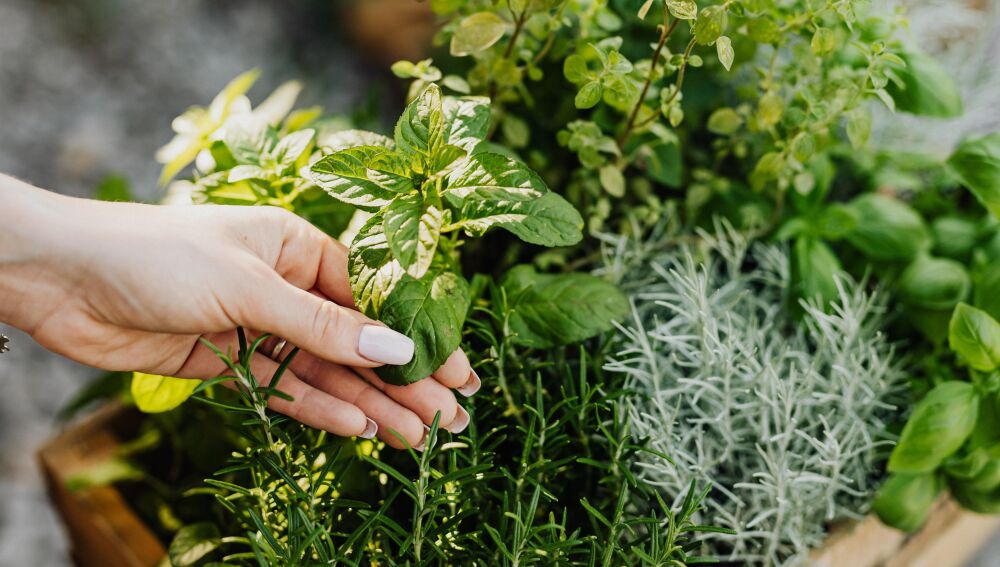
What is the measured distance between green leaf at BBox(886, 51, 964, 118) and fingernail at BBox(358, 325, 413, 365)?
59 centimetres

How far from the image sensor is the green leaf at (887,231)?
84cm

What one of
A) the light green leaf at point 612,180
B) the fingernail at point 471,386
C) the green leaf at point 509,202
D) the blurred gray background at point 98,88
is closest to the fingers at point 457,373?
the fingernail at point 471,386

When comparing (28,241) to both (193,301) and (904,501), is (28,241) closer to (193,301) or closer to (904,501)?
(193,301)

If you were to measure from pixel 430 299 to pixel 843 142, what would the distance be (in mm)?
685

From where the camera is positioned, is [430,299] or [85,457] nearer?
[430,299]

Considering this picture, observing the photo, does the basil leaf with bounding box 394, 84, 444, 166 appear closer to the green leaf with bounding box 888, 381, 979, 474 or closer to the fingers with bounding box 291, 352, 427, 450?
the fingers with bounding box 291, 352, 427, 450

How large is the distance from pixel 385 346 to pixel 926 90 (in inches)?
24.9

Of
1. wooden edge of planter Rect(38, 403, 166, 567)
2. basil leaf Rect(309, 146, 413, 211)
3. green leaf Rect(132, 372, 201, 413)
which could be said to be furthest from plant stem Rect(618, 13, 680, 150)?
wooden edge of planter Rect(38, 403, 166, 567)

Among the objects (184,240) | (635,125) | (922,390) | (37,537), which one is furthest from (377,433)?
(37,537)

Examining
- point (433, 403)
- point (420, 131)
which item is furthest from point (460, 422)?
point (420, 131)

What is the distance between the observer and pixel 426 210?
1.90 feet

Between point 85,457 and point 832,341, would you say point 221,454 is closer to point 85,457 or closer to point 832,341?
point 85,457

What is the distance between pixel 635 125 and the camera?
29.9 inches

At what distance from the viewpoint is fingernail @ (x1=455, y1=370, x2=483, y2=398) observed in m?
0.67
